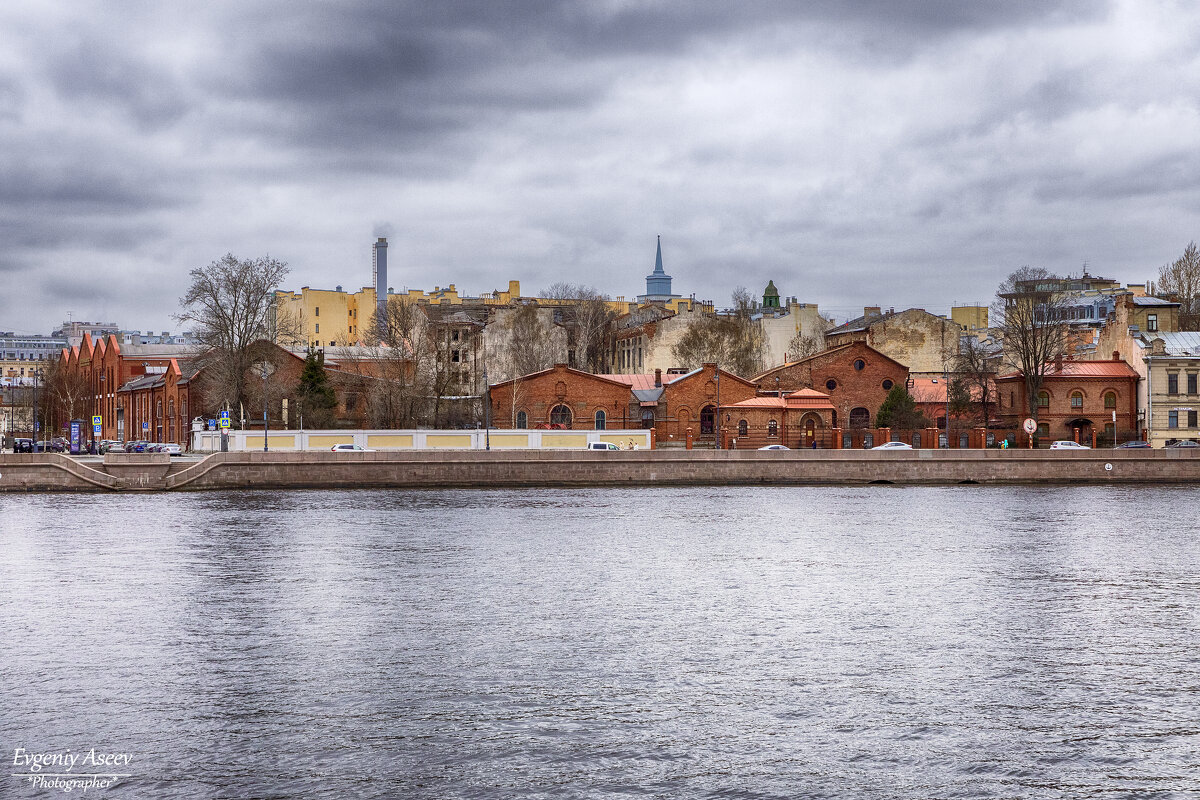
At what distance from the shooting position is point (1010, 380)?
224ft

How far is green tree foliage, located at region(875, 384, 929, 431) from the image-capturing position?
67.5m

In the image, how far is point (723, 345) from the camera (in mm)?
84938

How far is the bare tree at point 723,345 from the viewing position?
275ft

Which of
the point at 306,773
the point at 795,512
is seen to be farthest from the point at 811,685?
the point at 795,512

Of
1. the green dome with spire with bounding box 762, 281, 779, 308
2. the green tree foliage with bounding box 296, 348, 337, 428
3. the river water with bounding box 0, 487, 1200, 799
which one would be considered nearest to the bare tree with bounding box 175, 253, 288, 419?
the green tree foliage with bounding box 296, 348, 337, 428

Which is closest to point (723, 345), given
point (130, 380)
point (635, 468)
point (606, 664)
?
point (635, 468)

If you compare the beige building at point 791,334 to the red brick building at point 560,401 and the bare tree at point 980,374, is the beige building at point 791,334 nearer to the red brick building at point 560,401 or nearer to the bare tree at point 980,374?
the bare tree at point 980,374

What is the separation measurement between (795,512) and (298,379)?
3719cm

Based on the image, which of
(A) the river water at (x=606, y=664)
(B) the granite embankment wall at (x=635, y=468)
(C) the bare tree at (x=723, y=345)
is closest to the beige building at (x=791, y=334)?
(C) the bare tree at (x=723, y=345)

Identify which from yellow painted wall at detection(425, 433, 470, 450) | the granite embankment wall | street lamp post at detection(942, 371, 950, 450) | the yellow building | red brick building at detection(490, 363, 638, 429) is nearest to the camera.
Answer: the granite embankment wall

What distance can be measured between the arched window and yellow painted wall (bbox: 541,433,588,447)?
8047mm

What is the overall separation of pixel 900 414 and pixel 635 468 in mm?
20919

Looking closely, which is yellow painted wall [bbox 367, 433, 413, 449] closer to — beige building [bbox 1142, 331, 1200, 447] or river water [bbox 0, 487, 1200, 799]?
river water [bbox 0, 487, 1200, 799]

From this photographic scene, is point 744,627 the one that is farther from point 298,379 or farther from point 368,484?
point 298,379
